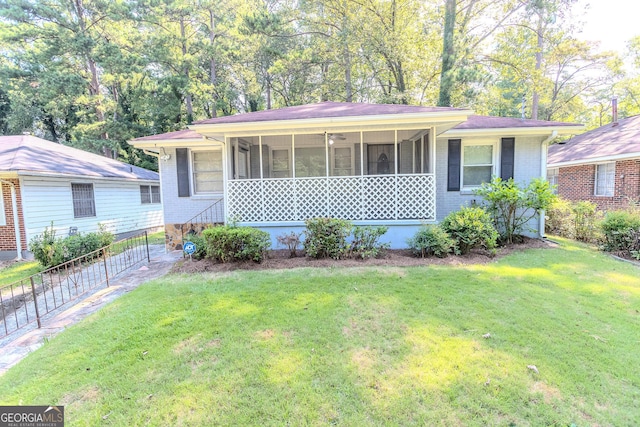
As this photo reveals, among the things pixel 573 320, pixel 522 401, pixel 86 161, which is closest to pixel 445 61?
pixel 573 320

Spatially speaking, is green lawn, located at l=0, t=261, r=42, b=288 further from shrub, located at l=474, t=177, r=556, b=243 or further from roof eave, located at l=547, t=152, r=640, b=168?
roof eave, located at l=547, t=152, r=640, b=168

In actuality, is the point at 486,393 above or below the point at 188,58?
below

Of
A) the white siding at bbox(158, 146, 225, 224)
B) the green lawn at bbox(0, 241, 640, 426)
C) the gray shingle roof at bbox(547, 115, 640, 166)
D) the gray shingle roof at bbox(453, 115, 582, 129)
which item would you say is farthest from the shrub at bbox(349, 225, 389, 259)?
the gray shingle roof at bbox(547, 115, 640, 166)

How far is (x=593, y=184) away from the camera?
40.4 feet

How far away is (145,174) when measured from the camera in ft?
50.3

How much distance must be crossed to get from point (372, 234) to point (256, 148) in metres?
5.91

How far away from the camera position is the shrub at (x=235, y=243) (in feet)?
20.7

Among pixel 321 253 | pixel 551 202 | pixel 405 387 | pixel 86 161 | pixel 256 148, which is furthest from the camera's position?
pixel 86 161

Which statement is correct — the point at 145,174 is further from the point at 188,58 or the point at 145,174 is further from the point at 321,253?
the point at 321,253

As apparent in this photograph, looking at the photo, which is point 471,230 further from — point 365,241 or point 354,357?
point 354,357

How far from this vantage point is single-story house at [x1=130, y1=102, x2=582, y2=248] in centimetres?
707

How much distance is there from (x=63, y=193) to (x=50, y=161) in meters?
1.24

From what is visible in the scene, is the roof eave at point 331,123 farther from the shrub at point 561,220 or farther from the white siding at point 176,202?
the shrub at point 561,220

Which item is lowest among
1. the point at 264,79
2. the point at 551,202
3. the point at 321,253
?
the point at 321,253
